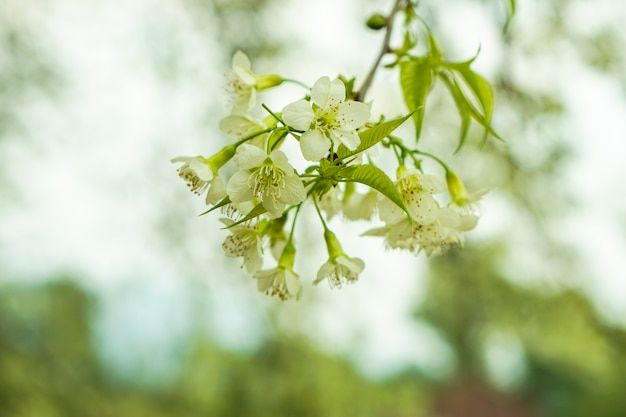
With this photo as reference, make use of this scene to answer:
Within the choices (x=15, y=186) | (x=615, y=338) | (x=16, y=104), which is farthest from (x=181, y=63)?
(x=615, y=338)

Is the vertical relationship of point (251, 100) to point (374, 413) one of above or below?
below

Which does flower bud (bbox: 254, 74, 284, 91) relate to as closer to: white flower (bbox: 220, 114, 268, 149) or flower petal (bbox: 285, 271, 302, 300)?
white flower (bbox: 220, 114, 268, 149)

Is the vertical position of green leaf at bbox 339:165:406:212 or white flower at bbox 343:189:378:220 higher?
white flower at bbox 343:189:378:220

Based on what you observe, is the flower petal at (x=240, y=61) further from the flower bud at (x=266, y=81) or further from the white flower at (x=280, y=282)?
the white flower at (x=280, y=282)

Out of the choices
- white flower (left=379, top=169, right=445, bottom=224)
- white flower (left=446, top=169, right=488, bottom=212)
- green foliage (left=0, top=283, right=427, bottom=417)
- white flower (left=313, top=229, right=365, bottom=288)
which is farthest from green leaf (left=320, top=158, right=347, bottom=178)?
green foliage (left=0, top=283, right=427, bottom=417)

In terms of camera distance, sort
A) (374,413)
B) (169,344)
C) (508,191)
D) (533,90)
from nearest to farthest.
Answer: (533,90), (508,191), (374,413), (169,344)

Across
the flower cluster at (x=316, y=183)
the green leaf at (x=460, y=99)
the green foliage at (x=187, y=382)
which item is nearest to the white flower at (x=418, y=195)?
the flower cluster at (x=316, y=183)

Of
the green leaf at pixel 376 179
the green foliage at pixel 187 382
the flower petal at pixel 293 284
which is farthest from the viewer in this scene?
the green foliage at pixel 187 382

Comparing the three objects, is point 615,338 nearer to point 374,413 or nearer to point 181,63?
point 374,413

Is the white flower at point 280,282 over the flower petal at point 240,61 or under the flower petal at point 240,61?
under
